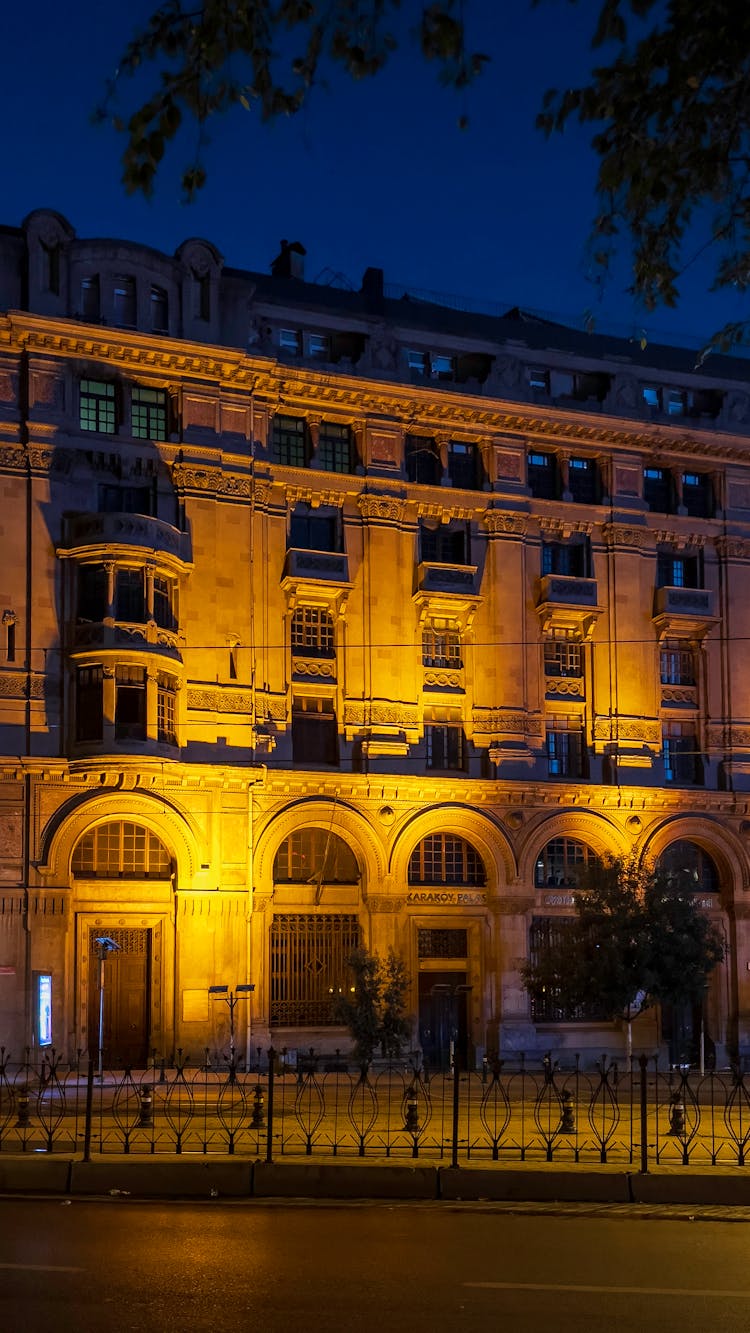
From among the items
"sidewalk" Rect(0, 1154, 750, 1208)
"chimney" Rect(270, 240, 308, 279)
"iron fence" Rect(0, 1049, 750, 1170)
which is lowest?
"iron fence" Rect(0, 1049, 750, 1170)

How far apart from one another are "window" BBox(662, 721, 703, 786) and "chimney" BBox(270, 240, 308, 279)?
19938 millimetres

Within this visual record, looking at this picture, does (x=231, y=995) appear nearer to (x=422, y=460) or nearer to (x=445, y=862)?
(x=445, y=862)

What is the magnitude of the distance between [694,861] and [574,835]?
15.1ft

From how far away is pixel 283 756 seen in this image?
45438 millimetres

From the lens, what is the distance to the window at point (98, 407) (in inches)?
1745

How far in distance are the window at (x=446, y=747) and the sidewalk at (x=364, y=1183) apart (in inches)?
1148

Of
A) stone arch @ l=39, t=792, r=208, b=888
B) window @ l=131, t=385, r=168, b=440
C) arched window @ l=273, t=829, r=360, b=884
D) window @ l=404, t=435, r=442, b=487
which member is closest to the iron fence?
stone arch @ l=39, t=792, r=208, b=888

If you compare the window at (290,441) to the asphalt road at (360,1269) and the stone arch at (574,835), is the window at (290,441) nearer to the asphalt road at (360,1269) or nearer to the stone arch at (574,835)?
the stone arch at (574,835)

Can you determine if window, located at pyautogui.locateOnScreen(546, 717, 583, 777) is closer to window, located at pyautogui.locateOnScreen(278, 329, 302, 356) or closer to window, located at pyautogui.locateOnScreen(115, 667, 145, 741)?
window, located at pyautogui.locateOnScreen(115, 667, 145, 741)

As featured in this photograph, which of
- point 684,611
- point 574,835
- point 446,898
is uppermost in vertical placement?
point 684,611

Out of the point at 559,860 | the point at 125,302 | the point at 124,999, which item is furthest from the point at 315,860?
the point at 125,302

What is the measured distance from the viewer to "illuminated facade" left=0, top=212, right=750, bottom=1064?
4241 cm

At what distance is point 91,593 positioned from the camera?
42.9 metres

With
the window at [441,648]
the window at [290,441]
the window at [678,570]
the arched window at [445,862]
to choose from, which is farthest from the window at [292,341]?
the arched window at [445,862]
